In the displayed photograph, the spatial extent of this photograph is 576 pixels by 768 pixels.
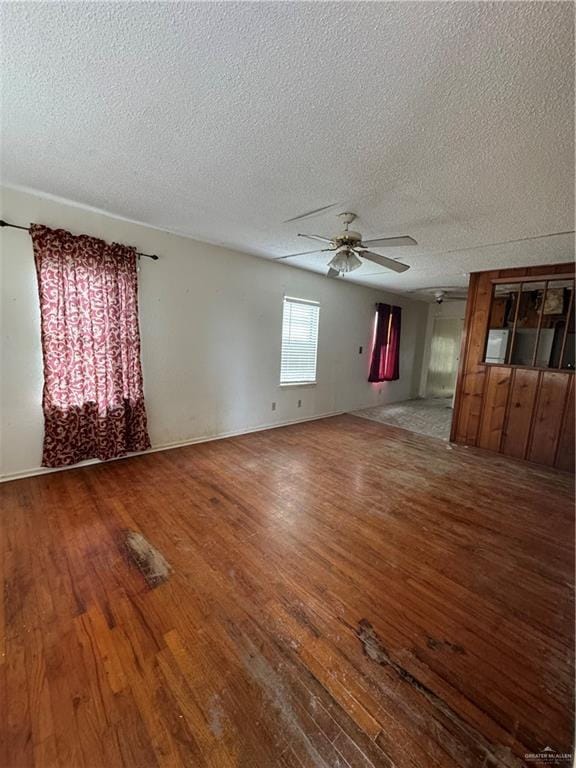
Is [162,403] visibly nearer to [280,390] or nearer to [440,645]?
[280,390]

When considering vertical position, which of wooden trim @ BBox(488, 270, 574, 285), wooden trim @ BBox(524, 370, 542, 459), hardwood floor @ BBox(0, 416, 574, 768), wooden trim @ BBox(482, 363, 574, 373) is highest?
wooden trim @ BBox(488, 270, 574, 285)

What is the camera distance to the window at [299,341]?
4.81m

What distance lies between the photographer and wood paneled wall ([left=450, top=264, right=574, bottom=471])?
359cm

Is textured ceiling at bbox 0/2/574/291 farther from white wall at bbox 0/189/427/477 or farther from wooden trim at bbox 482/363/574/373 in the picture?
wooden trim at bbox 482/363/574/373

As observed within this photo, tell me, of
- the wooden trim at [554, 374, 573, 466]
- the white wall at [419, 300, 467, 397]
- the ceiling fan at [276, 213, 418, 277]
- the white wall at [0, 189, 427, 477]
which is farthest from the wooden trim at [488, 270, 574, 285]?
the white wall at [419, 300, 467, 397]

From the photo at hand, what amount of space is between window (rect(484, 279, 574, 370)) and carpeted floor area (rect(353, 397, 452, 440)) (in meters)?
1.41

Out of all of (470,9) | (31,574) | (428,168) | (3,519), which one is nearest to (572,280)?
(428,168)

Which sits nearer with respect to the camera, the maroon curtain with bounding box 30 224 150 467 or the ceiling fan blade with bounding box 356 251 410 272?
the ceiling fan blade with bounding box 356 251 410 272

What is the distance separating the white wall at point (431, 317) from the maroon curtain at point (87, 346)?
6563 mm

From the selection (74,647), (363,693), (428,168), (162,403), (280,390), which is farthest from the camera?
(280,390)

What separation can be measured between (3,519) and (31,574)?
759 mm

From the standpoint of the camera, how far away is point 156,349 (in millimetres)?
3484

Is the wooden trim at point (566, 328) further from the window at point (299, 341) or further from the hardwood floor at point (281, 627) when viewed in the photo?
the window at point (299, 341)

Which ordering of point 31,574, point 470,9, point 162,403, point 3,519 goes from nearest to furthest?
point 470,9 < point 31,574 < point 3,519 < point 162,403
